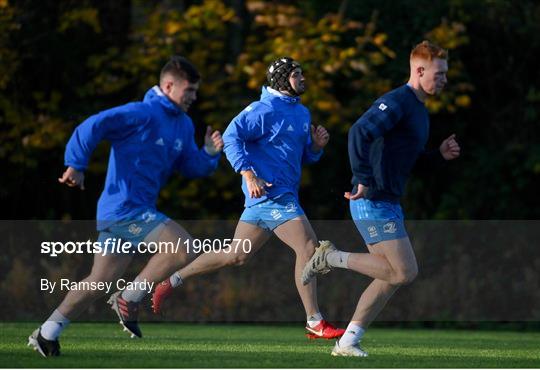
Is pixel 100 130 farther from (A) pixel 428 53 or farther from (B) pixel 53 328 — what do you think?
(A) pixel 428 53

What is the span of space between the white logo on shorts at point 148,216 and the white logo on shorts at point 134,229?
0.25 feet

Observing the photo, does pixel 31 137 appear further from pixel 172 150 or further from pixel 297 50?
pixel 172 150

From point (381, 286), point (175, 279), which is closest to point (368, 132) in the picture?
point (381, 286)

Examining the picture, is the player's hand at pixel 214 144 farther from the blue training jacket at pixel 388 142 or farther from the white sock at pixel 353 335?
the white sock at pixel 353 335

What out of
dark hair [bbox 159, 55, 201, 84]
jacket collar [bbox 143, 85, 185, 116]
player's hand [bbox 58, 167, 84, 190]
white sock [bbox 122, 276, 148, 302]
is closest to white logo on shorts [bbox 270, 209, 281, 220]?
white sock [bbox 122, 276, 148, 302]

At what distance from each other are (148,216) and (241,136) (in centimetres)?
126

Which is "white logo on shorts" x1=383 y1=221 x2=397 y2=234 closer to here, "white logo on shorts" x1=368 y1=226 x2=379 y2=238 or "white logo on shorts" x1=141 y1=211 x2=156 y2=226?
"white logo on shorts" x1=368 y1=226 x2=379 y2=238

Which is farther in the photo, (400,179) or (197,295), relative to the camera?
(197,295)

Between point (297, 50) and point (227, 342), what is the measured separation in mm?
5598

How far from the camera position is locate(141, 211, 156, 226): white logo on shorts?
930cm

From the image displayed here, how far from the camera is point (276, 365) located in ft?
28.7

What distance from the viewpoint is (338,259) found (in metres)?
9.38

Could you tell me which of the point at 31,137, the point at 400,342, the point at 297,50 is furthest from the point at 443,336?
the point at 31,137

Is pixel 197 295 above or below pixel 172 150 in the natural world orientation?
below
